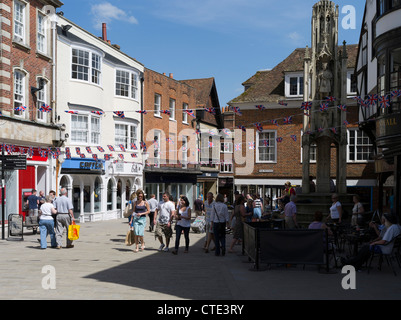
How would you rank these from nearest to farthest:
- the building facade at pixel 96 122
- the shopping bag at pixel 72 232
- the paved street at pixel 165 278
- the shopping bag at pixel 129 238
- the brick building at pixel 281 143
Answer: the paved street at pixel 165 278 < the shopping bag at pixel 72 232 < the shopping bag at pixel 129 238 < the building facade at pixel 96 122 < the brick building at pixel 281 143

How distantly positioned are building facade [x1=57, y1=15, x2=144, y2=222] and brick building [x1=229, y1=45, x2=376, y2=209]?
7575 mm

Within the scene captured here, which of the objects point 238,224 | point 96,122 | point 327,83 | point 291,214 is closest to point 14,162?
point 238,224

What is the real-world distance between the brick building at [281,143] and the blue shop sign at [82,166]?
10.5 meters

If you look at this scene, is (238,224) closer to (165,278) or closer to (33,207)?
(165,278)

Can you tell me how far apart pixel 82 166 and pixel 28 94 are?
5.26 m

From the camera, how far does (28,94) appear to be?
22.6 metres

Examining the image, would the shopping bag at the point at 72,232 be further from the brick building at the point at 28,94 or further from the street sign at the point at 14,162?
the brick building at the point at 28,94

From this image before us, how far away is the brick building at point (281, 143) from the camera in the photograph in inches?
1271

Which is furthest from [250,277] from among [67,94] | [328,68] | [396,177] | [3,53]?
[67,94]

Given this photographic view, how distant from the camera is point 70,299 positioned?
8.09 m
